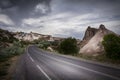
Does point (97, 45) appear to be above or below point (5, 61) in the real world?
above

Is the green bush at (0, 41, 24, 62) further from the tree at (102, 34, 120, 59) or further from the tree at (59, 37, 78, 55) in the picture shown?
the tree at (102, 34, 120, 59)

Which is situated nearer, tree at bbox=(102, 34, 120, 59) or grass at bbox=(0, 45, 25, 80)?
grass at bbox=(0, 45, 25, 80)

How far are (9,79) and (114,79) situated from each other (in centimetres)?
740

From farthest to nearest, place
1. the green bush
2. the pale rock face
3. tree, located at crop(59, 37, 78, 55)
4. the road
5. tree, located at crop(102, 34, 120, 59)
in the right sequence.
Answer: tree, located at crop(59, 37, 78, 55)
the pale rock face
the green bush
tree, located at crop(102, 34, 120, 59)
the road

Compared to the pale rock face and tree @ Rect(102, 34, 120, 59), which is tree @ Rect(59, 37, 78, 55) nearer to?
the pale rock face

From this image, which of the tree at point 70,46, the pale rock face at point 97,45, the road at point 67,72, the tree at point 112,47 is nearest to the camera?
the road at point 67,72

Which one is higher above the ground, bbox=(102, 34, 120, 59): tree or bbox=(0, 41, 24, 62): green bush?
bbox=(102, 34, 120, 59): tree

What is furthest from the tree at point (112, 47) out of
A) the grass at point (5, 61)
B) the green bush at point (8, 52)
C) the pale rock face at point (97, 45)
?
the green bush at point (8, 52)

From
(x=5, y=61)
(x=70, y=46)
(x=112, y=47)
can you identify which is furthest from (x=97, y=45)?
(x=5, y=61)

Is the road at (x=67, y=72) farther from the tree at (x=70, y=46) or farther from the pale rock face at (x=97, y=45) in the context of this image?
the tree at (x=70, y=46)

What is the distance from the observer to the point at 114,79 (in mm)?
9133

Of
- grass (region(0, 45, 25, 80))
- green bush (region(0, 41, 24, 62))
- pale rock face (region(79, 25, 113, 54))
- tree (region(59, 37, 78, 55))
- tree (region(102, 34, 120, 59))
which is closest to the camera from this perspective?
grass (region(0, 45, 25, 80))

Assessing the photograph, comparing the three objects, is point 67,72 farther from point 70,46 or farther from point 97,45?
point 70,46

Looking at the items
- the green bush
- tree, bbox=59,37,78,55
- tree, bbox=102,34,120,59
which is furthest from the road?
tree, bbox=59,37,78,55
